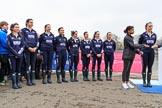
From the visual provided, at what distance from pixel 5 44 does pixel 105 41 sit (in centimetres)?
401

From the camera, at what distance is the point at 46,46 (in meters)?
10.0

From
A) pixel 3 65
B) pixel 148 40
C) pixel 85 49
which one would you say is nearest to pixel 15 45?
pixel 3 65

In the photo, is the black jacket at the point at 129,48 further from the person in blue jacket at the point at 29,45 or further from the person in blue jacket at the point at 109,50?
the person in blue jacket at the point at 29,45

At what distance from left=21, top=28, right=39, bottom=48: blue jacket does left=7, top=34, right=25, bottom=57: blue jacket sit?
0.38 m

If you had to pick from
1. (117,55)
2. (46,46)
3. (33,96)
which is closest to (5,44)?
(46,46)

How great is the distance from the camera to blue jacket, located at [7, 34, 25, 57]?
8664mm

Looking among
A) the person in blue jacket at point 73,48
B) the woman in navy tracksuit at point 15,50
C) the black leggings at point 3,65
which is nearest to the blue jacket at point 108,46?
the person in blue jacket at point 73,48

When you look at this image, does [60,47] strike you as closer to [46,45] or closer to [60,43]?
[60,43]

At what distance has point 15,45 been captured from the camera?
8.77 m

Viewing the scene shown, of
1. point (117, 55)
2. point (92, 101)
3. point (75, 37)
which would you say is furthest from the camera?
point (117, 55)

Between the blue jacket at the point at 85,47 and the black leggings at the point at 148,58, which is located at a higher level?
the blue jacket at the point at 85,47

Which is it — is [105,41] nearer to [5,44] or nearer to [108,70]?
[108,70]

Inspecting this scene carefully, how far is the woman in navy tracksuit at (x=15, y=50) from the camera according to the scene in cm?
870

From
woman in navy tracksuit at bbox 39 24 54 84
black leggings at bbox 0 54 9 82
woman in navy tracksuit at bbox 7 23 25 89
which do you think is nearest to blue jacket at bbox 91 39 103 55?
woman in navy tracksuit at bbox 39 24 54 84
